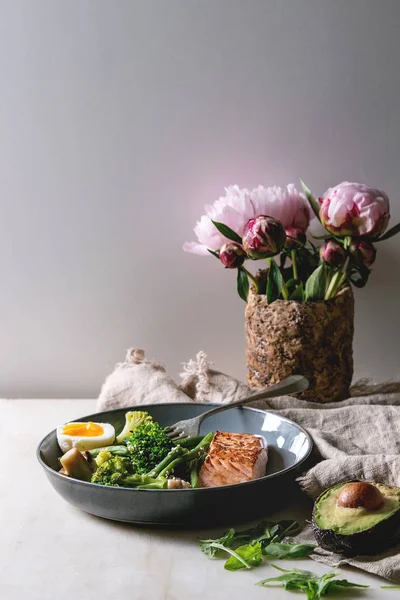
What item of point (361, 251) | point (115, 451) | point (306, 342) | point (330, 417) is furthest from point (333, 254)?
point (115, 451)

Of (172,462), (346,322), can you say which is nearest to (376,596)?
(172,462)

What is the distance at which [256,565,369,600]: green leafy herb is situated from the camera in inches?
36.8

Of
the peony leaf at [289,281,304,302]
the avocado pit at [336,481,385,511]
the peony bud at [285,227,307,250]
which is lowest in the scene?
the avocado pit at [336,481,385,511]

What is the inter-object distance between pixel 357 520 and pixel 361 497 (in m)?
0.03

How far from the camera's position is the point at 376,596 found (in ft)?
3.09

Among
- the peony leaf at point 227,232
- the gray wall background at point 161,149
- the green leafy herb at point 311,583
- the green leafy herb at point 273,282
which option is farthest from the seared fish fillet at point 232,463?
the gray wall background at point 161,149

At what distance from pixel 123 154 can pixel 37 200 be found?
24cm

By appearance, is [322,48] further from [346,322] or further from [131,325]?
[131,325]

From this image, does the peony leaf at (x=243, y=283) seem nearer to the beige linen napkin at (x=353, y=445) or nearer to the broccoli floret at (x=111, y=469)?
the beige linen napkin at (x=353, y=445)

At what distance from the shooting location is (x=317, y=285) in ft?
5.03

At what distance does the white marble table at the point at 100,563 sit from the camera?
95 cm

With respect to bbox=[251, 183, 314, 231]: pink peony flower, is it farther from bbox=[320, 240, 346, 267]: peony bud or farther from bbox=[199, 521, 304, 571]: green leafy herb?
bbox=[199, 521, 304, 571]: green leafy herb

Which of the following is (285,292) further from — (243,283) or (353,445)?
(353,445)

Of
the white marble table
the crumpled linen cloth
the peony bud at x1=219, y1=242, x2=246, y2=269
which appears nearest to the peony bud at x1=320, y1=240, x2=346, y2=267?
the peony bud at x1=219, y1=242, x2=246, y2=269
